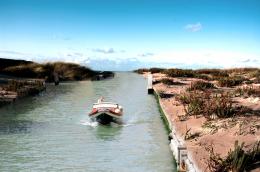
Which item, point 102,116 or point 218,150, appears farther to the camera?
point 102,116

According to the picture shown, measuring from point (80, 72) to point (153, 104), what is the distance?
49614 millimetres

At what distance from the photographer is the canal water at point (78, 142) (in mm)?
18938

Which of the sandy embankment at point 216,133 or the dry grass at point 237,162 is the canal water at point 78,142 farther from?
the dry grass at point 237,162

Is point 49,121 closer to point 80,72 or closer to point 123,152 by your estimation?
point 123,152

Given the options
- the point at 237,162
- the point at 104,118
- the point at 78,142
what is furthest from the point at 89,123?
the point at 237,162

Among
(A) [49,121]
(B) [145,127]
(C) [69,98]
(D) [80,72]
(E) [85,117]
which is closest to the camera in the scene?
(B) [145,127]

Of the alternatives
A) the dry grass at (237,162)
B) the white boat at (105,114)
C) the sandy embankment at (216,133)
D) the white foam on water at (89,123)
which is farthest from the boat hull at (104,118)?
the dry grass at (237,162)

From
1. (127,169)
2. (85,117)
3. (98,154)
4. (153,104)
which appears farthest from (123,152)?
(153,104)

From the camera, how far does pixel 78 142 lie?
23875mm

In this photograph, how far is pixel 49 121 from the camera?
1246 inches

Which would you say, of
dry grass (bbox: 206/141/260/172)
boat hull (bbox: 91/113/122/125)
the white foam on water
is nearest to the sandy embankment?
dry grass (bbox: 206/141/260/172)

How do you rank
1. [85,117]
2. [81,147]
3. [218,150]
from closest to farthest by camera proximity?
[218,150], [81,147], [85,117]

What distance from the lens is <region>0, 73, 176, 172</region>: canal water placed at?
18938 mm

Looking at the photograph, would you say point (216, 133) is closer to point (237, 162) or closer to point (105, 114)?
point (237, 162)
